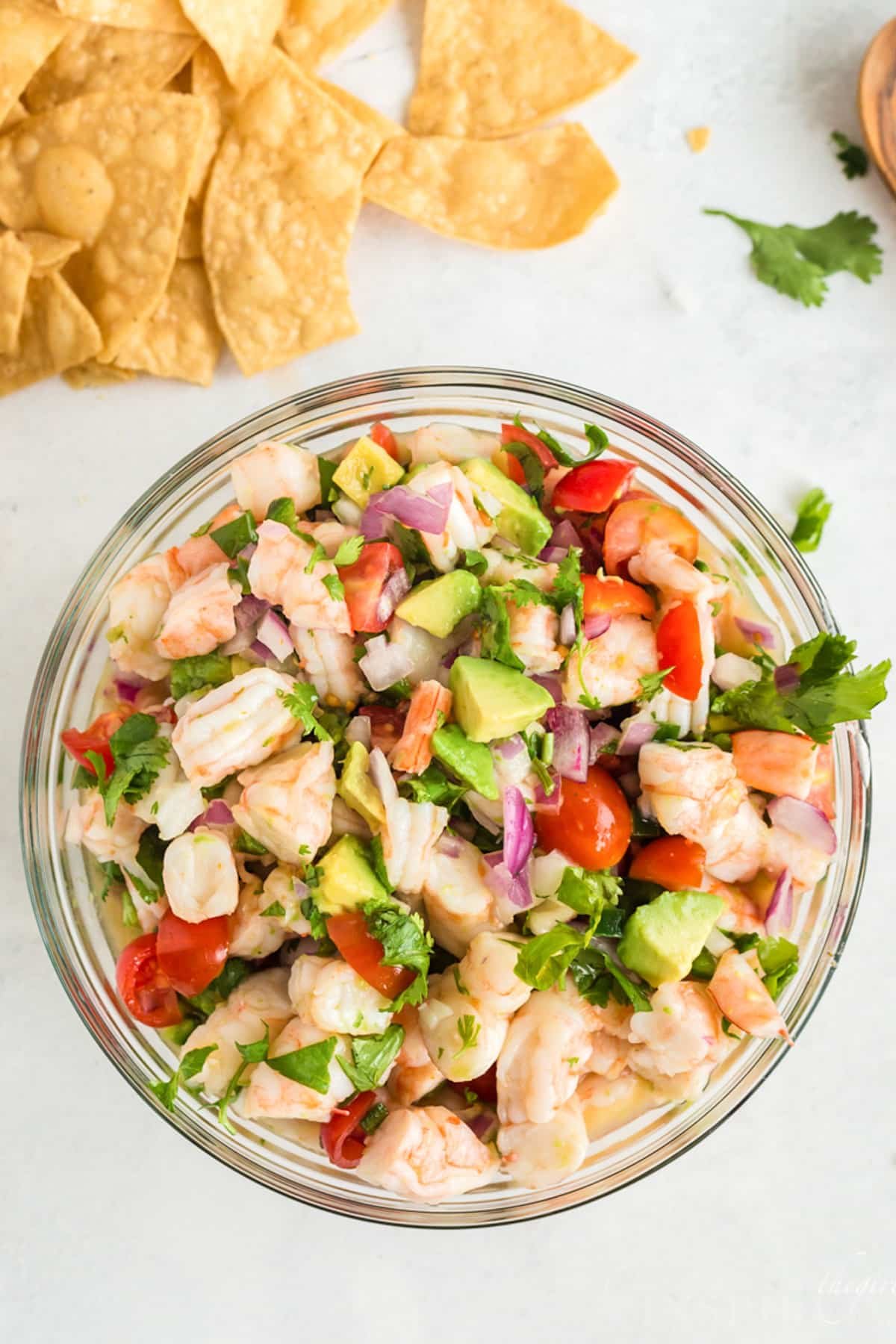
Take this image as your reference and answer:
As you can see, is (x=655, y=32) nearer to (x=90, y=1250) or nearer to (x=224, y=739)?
(x=224, y=739)

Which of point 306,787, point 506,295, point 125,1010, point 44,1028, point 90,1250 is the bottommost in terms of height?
point 90,1250

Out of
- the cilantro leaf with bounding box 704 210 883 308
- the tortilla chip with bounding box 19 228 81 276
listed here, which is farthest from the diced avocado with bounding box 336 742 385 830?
the cilantro leaf with bounding box 704 210 883 308

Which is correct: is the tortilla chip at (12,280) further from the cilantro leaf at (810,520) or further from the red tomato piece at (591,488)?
the cilantro leaf at (810,520)

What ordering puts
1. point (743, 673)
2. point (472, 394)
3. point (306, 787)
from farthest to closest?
1. point (472, 394)
2. point (743, 673)
3. point (306, 787)

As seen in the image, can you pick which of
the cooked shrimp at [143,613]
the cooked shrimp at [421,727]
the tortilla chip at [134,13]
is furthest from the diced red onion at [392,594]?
the tortilla chip at [134,13]

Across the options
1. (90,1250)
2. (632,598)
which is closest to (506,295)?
(632,598)
